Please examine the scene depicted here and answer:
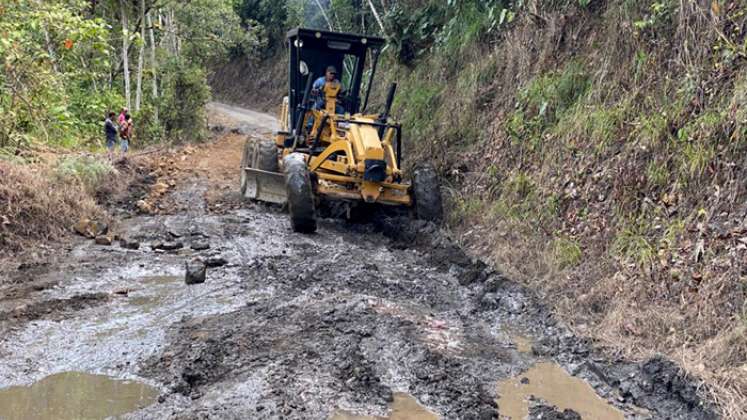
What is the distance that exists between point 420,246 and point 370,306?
2.93 meters

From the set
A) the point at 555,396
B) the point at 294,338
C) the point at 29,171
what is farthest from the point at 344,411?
the point at 29,171

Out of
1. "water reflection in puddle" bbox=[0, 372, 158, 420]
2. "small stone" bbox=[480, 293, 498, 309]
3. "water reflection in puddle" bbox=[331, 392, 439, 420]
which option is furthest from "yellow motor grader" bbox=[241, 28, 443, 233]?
"water reflection in puddle" bbox=[331, 392, 439, 420]

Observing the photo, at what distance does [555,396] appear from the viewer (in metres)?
4.95

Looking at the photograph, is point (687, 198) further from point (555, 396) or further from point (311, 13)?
point (311, 13)

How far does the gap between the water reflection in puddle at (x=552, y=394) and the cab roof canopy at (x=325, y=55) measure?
22.6 ft

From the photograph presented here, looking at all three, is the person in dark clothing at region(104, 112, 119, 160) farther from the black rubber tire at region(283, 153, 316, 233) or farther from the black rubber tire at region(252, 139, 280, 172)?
the black rubber tire at region(283, 153, 316, 233)

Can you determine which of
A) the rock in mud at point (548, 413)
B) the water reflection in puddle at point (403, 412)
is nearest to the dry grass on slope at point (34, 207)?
the water reflection in puddle at point (403, 412)

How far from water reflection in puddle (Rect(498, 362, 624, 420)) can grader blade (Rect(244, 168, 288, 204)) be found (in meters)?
6.16

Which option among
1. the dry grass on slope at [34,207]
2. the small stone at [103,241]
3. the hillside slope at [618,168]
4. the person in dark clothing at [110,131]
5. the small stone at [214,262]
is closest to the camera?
the hillside slope at [618,168]

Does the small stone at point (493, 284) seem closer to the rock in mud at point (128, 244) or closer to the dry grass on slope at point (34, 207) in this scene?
the rock in mud at point (128, 244)

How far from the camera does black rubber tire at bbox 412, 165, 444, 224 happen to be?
31.2 ft

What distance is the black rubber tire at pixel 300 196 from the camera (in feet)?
29.6

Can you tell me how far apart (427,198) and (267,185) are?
110 inches

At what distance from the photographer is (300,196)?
9.02 m
